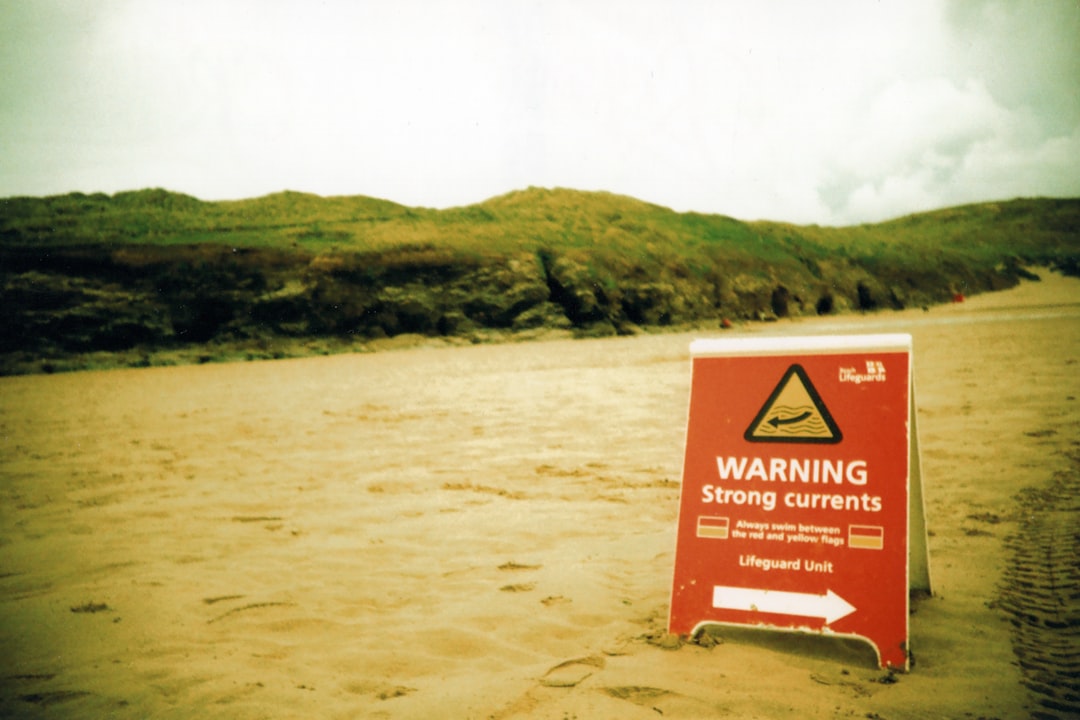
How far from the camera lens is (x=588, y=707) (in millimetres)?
2619

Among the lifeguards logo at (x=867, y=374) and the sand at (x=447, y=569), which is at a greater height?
the lifeguards logo at (x=867, y=374)

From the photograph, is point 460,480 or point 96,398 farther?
point 96,398

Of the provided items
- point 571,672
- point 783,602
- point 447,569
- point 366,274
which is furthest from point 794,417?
point 366,274

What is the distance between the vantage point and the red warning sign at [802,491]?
2900 millimetres

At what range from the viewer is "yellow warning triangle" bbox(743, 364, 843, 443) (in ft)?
10.3

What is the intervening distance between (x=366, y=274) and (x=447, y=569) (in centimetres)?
2188

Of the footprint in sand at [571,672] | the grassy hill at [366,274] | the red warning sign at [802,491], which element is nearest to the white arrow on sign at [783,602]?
the red warning sign at [802,491]

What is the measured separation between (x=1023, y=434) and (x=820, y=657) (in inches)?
191

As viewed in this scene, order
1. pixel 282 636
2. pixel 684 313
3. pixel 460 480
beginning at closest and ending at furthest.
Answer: pixel 282 636 < pixel 460 480 < pixel 684 313

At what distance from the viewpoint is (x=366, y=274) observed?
81.7 ft

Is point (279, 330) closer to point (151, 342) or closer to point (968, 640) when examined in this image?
point (151, 342)

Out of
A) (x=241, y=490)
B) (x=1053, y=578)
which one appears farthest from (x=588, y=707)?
(x=241, y=490)

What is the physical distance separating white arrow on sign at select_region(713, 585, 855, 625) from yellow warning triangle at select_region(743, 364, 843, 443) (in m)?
0.69

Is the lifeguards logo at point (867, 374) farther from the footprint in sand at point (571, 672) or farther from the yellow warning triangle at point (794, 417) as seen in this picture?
the footprint in sand at point (571, 672)
